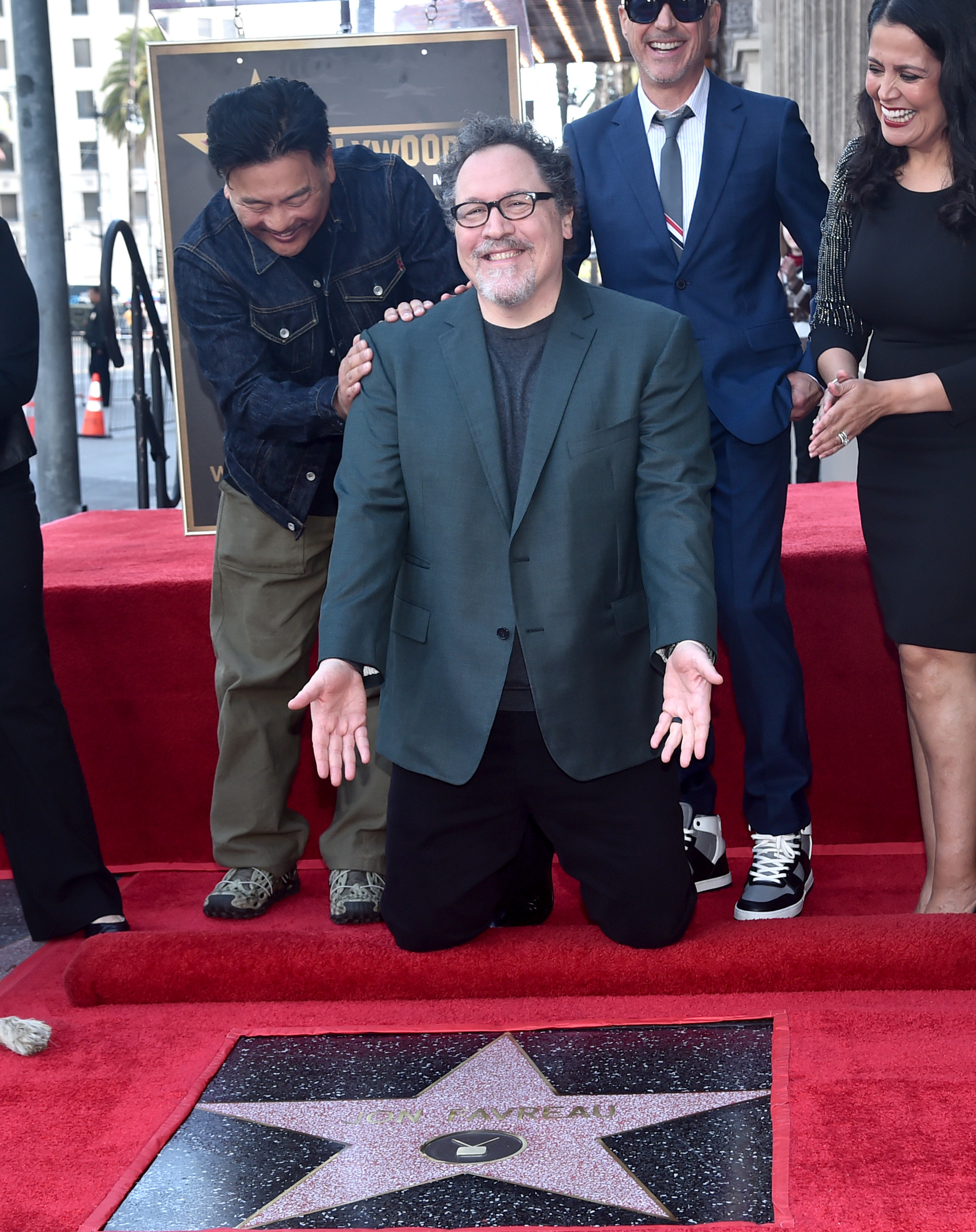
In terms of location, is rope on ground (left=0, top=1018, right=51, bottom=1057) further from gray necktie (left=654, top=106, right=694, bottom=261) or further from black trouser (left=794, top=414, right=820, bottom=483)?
black trouser (left=794, top=414, right=820, bottom=483)

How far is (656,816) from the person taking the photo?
300cm

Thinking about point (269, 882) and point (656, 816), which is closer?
point (656, 816)

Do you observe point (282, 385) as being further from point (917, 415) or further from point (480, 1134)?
point (480, 1134)

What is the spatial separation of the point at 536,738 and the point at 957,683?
35.2 inches

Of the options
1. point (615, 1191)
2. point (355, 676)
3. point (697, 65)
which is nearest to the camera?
point (615, 1191)

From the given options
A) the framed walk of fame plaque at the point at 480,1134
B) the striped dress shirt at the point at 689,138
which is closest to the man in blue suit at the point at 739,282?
the striped dress shirt at the point at 689,138

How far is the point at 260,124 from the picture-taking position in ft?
9.77

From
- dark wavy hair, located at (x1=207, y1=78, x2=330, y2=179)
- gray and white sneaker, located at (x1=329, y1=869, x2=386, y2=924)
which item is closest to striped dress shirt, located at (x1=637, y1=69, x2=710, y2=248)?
dark wavy hair, located at (x1=207, y1=78, x2=330, y2=179)

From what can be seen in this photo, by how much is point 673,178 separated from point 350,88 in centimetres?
184

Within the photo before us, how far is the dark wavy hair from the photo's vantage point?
9.78 feet

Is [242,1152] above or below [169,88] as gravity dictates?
below

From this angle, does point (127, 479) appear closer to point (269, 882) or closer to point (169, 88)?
point (169, 88)

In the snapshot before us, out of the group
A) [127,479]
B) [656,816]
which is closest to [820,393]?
[656,816]

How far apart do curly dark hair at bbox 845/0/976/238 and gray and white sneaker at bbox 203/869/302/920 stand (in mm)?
2106
